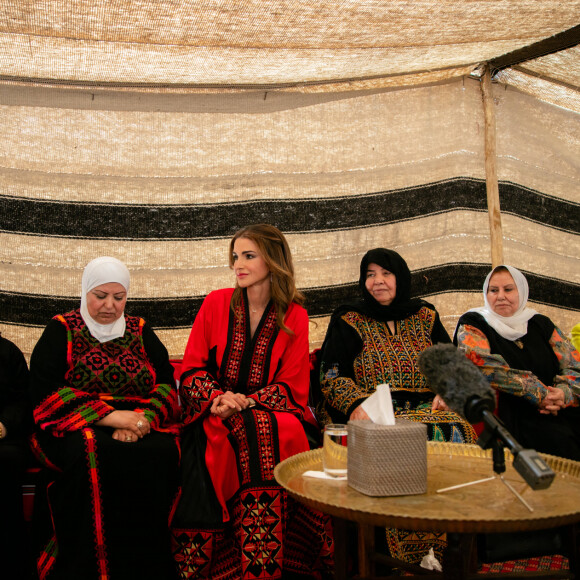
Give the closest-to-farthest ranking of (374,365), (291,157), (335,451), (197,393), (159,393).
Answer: (335,451) < (197,393) < (159,393) < (374,365) < (291,157)

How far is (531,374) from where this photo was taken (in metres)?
3.19

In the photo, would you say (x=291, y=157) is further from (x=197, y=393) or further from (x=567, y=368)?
(x=567, y=368)

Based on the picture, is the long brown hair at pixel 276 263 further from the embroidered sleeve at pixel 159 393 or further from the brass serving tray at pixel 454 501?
the brass serving tray at pixel 454 501

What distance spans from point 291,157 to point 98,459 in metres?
2.12

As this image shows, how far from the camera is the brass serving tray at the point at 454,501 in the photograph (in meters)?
1.46

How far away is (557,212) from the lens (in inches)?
169

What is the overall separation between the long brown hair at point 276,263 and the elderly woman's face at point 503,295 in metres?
1.09

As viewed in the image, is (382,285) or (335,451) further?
(382,285)

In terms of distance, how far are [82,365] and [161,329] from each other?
0.85 meters

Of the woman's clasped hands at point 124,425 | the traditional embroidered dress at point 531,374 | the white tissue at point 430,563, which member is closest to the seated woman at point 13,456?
the woman's clasped hands at point 124,425

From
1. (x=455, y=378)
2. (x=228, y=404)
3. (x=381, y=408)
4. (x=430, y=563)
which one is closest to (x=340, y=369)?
(x=228, y=404)

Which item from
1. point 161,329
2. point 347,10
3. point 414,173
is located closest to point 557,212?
point 414,173

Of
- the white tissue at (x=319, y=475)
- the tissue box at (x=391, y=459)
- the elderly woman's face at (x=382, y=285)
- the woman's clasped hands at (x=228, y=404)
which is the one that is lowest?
the white tissue at (x=319, y=475)

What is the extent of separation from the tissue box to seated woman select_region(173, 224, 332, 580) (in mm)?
995
